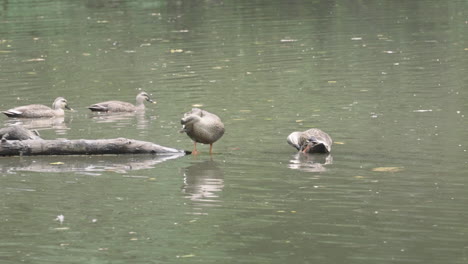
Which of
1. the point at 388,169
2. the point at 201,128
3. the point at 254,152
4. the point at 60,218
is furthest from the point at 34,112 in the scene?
the point at 60,218

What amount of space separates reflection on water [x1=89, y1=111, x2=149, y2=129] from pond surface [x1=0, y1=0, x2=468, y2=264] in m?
0.06

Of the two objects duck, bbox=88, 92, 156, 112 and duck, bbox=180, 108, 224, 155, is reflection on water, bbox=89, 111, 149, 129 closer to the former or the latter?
duck, bbox=88, 92, 156, 112

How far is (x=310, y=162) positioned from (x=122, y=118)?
5.26 m

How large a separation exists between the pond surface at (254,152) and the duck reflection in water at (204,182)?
0.10 feet

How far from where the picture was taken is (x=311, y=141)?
42.6 ft

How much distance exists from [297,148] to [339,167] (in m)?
1.20

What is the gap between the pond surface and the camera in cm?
911

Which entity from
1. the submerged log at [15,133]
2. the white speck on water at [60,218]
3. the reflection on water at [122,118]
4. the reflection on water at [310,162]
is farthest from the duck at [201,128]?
the white speck on water at [60,218]

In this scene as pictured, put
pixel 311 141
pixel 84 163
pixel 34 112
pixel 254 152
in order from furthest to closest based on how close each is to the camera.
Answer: pixel 34 112, pixel 254 152, pixel 311 141, pixel 84 163

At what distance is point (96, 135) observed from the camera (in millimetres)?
15016

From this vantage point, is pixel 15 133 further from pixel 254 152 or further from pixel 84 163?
pixel 254 152

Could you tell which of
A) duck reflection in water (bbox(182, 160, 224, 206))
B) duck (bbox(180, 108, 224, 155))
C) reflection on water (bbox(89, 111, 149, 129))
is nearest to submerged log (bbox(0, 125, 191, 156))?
duck (bbox(180, 108, 224, 155))

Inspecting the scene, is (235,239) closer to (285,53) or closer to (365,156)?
(365,156)

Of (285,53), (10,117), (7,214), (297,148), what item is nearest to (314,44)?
(285,53)
